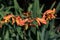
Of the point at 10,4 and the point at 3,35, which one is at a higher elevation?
the point at 10,4

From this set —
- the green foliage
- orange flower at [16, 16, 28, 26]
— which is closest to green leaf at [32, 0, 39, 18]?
the green foliage

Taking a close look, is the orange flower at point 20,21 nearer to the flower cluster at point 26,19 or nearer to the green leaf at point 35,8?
the flower cluster at point 26,19

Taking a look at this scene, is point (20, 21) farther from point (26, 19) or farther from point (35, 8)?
point (35, 8)

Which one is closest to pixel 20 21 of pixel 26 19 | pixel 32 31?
pixel 26 19

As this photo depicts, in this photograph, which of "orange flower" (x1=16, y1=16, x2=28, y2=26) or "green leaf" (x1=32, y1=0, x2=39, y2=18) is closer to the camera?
"orange flower" (x1=16, y1=16, x2=28, y2=26)

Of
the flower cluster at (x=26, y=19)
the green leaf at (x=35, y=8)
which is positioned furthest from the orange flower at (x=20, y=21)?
the green leaf at (x=35, y=8)

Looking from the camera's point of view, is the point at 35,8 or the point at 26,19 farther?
the point at 35,8

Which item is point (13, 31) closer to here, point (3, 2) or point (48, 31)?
point (48, 31)

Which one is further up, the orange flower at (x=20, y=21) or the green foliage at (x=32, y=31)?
the orange flower at (x=20, y=21)

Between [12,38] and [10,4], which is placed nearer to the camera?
[12,38]

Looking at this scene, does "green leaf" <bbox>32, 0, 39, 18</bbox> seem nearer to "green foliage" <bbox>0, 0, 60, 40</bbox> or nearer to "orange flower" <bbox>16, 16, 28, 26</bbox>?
"green foliage" <bbox>0, 0, 60, 40</bbox>

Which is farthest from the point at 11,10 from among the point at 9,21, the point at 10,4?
the point at 9,21
